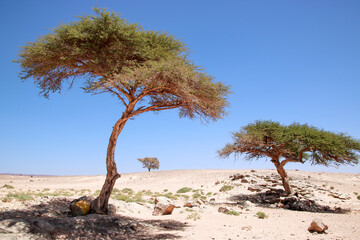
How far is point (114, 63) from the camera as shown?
31.1 feet

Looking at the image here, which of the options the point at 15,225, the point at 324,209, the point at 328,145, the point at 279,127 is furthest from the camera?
the point at 279,127

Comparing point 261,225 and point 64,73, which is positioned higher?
point 64,73

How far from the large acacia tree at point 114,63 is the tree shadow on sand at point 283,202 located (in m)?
9.78

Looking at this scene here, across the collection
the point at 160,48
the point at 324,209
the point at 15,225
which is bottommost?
the point at 324,209

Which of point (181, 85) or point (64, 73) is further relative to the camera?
point (64, 73)

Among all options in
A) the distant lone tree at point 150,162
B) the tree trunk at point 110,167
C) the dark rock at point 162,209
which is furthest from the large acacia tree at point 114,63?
the distant lone tree at point 150,162

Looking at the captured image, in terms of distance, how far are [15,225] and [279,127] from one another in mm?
17831

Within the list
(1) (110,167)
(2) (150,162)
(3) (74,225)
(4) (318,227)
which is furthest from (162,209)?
(2) (150,162)

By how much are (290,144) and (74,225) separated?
15.7m

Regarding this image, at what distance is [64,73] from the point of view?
1023cm

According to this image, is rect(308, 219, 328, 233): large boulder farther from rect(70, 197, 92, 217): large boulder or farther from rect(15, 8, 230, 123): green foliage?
rect(70, 197, 92, 217): large boulder

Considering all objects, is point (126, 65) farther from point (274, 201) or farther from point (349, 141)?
point (349, 141)

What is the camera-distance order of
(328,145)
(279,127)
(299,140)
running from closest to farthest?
(328,145)
(299,140)
(279,127)

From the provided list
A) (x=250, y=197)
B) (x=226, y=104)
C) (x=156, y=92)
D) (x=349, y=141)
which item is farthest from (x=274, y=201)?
(x=156, y=92)
